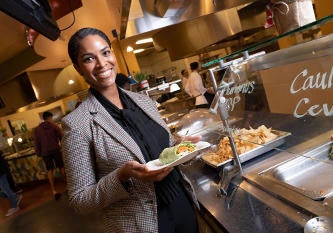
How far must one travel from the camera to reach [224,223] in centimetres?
134

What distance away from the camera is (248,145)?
189cm

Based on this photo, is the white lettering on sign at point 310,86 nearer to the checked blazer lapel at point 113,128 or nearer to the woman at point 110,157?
the woman at point 110,157

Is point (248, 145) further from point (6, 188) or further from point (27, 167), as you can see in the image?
point (27, 167)

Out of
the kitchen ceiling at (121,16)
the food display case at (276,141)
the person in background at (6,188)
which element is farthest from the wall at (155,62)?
the food display case at (276,141)

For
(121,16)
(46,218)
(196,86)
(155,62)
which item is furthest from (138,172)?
(155,62)

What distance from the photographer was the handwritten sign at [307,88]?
3.14ft

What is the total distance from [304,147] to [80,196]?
0.95m

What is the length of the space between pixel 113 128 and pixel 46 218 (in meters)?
5.11

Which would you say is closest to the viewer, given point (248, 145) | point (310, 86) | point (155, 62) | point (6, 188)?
point (310, 86)

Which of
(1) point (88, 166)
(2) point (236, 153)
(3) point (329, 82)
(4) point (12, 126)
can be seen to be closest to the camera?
(3) point (329, 82)

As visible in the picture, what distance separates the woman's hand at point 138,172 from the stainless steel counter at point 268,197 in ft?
1.39

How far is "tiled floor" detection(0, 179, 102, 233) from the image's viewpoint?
481 cm

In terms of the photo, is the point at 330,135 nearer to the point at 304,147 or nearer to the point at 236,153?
the point at 304,147

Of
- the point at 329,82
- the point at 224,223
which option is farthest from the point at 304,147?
the point at 224,223
